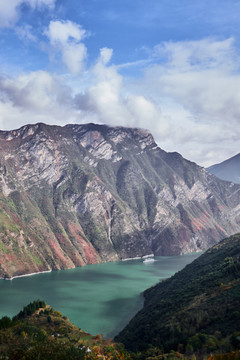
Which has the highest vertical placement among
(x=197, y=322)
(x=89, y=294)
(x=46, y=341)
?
(x=89, y=294)

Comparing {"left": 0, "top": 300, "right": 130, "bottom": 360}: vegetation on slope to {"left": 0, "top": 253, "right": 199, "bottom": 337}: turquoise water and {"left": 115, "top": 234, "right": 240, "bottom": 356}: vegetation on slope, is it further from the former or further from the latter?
{"left": 0, "top": 253, "right": 199, "bottom": 337}: turquoise water

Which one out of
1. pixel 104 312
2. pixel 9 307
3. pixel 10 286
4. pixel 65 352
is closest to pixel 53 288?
pixel 10 286

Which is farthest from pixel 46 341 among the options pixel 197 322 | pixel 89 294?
pixel 89 294

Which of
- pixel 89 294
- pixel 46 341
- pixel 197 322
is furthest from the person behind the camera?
pixel 89 294

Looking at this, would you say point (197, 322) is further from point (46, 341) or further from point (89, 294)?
A: point (89, 294)

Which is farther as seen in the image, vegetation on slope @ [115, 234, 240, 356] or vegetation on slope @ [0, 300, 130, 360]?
vegetation on slope @ [115, 234, 240, 356]

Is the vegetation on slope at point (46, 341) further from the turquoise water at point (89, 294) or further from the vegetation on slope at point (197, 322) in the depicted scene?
the turquoise water at point (89, 294)

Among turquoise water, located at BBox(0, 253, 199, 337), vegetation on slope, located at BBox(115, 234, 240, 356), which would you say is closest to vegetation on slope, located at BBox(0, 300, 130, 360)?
vegetation on slope, located at BBox(115, 234, 240, 356)

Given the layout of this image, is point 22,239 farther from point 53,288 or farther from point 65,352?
point 65,352

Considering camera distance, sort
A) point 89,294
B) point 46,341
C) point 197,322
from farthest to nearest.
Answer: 1. point 89,294
2. point 197,322
3. point 46,341
